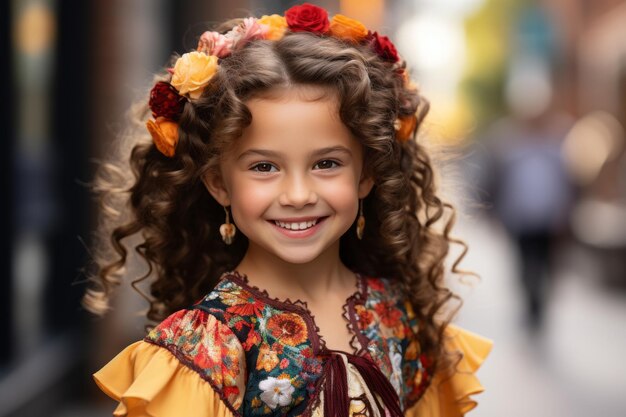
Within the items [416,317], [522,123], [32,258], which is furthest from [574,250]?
[416,317]

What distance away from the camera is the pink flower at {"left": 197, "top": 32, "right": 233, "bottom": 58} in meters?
2.51

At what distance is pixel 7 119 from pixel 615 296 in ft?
27.6

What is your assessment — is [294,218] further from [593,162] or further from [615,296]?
[593,162]

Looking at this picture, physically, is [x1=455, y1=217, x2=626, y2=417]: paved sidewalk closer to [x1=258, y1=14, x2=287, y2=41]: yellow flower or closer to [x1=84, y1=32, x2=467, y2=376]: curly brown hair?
[x1=84, y1=32, x2=467, y2=376]: curly brown hair

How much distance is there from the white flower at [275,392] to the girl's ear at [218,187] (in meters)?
0.50

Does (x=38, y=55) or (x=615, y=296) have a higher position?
(x=38, y=55)

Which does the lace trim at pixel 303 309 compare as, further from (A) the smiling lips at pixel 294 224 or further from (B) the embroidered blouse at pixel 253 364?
(A) the smiling lips at pixel 294 224

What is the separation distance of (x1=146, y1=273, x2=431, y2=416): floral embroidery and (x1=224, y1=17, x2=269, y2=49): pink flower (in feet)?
2.07

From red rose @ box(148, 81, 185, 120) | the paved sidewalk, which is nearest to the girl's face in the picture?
red rose @ box(148, 81, 185, 120)

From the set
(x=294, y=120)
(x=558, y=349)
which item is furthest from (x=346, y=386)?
(x=558, y=349)

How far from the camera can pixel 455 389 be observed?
284 cm

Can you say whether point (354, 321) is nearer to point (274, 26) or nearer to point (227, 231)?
point (227, 231)

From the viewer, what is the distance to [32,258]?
21.9 ft

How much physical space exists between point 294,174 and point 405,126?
1.60 ft
